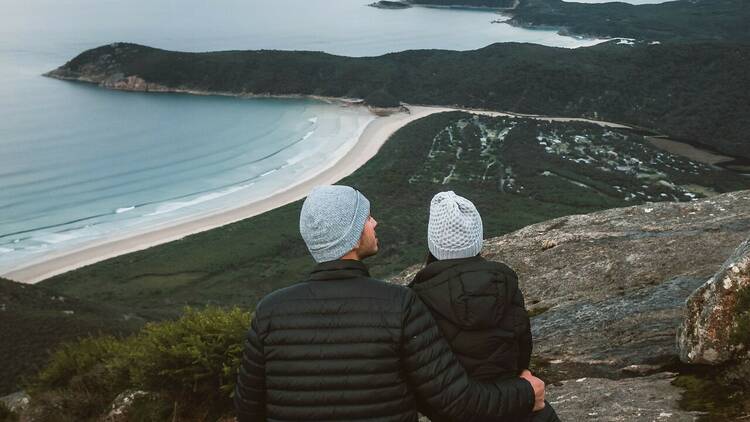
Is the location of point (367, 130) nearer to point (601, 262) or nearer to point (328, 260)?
point (601, 262)

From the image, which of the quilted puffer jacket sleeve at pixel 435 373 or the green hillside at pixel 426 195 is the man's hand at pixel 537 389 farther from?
the green hillside at pixel 426 195

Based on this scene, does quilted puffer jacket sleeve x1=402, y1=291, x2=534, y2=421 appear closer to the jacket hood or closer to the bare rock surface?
the jacket hood

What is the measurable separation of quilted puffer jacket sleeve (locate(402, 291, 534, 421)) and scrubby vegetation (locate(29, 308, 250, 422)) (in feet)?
14.6

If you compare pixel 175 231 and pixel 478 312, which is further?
pixel 175 231

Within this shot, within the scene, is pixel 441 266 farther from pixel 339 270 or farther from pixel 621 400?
pixel 621 400

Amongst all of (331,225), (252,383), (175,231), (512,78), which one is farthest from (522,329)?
(512,78)

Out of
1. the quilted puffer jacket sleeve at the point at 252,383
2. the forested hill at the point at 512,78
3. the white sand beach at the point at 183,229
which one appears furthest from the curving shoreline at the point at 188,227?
the quilted puffer jacket sleeve at the point at 252,383

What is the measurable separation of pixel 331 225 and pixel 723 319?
4060 mm

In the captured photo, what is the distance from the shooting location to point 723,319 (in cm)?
554

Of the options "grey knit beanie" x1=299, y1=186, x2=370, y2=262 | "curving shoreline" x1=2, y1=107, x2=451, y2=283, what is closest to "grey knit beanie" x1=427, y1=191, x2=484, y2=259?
"grey knit beanie" x1=299, y1=186, x2=370, y2=262

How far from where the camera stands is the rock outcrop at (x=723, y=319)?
537cm

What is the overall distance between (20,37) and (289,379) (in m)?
194

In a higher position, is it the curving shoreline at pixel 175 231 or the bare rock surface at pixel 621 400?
the bare rock surface at pixel 621 400

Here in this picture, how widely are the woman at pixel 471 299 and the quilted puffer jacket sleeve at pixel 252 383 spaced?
2.91ft
